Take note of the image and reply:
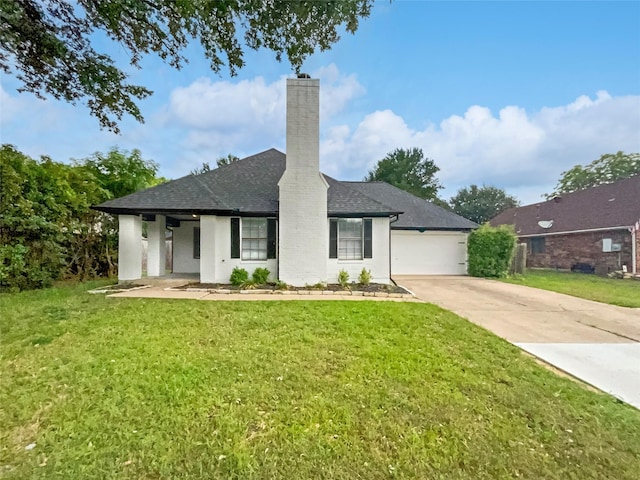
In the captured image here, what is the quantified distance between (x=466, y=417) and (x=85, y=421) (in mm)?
3553

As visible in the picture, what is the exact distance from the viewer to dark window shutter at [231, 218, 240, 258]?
414 inches

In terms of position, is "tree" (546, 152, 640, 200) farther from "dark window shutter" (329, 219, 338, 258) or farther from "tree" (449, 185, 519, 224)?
"dark window shutter" (329, 219, 338, 258)

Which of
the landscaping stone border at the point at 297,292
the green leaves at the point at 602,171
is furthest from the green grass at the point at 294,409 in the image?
the green leaves at the point at 602,171

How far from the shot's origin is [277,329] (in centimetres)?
541

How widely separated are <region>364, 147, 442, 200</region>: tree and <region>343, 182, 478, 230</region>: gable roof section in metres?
18.8

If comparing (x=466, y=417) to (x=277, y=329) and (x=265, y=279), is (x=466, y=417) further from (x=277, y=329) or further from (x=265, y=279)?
(x=265, y=279)

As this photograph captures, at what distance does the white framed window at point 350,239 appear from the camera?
1092 centimetres

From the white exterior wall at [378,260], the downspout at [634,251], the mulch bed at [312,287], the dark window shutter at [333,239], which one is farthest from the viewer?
the downspout at [634,251]

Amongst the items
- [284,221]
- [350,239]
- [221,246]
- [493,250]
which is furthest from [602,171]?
[221,246]

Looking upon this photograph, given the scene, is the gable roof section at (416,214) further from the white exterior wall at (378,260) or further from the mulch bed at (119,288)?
the mulch bed at (119,288)

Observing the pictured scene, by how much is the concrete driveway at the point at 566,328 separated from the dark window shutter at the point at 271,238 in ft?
16.6

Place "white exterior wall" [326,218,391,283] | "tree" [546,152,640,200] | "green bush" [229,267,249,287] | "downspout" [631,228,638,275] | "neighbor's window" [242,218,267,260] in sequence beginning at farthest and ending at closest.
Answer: "tree" [546,152,640,200] < "downspout" [631,228,638,275] < "white exterior wall" [326,218,391,283] < "neighbor's window" [242,218,267,260] < "green bush" [229,267,249,287]

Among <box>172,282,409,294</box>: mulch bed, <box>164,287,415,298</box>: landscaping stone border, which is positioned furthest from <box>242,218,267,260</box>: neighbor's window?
<box>164,287,415,298</box>: landscaping stone border

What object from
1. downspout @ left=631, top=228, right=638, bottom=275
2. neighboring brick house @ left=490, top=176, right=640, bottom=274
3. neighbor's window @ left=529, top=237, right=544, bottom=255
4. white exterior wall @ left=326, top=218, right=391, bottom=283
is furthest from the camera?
neighbor's window @ left=529, top=237, right=544, bottom=255
